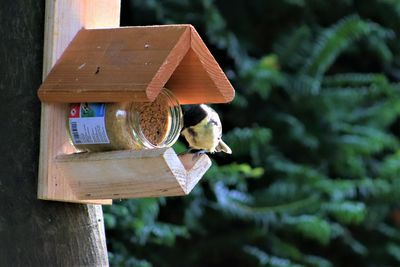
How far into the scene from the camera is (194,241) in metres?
4.81

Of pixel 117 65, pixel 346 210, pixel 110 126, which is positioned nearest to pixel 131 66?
pixel 117 65

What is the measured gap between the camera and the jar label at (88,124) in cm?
218

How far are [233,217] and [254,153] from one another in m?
0.36

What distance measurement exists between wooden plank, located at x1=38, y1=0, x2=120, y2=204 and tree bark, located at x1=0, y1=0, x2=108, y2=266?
2cm

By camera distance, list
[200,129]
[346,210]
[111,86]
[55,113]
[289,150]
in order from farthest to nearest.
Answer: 1. [289,150]
2. [346,210]
3. [200,129]
4. [55,113]
5. [111,86]

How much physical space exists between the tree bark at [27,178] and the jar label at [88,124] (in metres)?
0.10

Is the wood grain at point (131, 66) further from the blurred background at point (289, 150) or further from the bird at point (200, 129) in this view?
the blurred background at point (289, 150)

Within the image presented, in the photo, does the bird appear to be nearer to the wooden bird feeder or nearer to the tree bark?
the wooden bird feeder

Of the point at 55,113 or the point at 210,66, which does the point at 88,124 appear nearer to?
the point at 55,113

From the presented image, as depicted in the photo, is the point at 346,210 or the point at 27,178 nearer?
the point at 27,178

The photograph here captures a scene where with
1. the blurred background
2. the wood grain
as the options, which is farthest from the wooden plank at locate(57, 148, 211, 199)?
the blurred background

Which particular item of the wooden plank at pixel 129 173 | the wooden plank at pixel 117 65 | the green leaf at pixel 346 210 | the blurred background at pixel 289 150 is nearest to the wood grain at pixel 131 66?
the wooden plank at pixel 117 65

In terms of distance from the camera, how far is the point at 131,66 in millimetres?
2143

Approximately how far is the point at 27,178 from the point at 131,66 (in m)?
0.38
